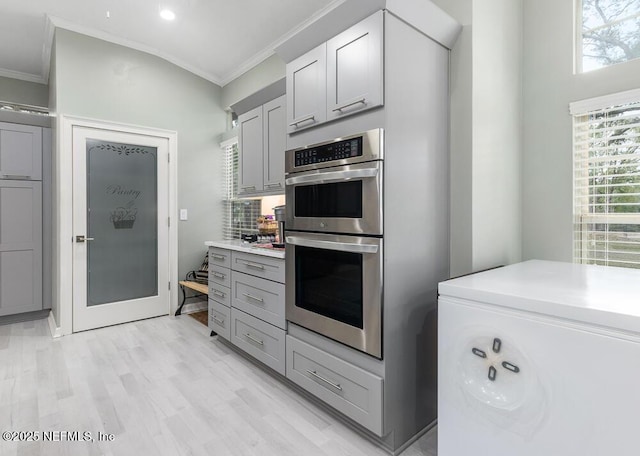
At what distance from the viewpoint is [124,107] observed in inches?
143

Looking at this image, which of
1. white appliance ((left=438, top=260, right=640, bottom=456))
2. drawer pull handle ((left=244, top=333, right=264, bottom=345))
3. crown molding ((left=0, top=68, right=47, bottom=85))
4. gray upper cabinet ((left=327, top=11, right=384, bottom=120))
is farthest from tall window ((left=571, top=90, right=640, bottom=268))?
crown molding ((left=0, top=68, right=47, bottom=85))

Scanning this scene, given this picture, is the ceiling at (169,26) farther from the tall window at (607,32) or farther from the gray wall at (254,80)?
the tall window at (607,32)

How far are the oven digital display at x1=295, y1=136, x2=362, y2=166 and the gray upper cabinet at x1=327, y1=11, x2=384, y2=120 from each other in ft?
0.56

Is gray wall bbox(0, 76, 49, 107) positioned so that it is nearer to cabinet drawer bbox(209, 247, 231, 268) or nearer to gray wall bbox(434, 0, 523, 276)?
cabinet drawer bbox(209, 247, 231, 268)

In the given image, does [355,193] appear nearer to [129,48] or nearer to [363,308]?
[363,308]

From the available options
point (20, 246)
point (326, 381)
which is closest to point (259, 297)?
point (326, 381)

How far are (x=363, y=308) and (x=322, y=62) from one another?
1408 millimetres

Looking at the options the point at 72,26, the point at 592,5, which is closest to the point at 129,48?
the point at 72,26

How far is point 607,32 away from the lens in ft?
6.48

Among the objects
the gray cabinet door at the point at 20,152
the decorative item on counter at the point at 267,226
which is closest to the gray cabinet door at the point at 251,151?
the decorative item on counter at the point at 267,226

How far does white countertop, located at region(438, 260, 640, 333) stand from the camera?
104 centimetres

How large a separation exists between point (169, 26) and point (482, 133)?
3175 mm

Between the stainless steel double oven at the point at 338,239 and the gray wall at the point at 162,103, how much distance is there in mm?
2408

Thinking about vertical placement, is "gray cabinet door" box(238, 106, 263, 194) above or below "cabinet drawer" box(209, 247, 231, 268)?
above
